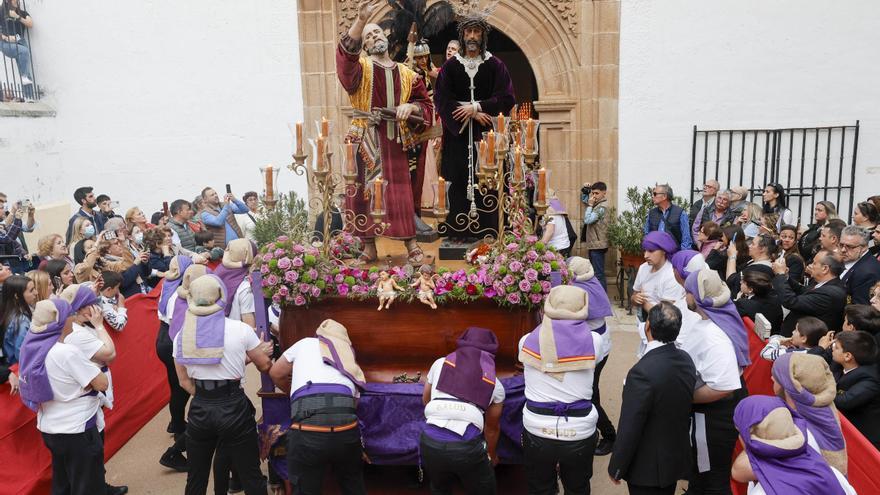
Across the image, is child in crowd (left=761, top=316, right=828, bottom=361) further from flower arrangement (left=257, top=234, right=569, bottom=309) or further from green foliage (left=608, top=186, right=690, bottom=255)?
green foliage (left=608, top=186, right=690, bottom=255)

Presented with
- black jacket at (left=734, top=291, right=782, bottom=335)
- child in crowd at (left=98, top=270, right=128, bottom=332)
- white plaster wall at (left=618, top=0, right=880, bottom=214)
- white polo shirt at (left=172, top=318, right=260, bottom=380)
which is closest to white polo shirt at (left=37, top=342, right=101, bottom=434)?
white polo shirt at (left=172, top=318, right=260, bottom=380)

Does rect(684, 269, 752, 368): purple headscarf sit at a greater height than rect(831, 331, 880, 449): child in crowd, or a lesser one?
greater

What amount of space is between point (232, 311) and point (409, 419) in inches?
66.7

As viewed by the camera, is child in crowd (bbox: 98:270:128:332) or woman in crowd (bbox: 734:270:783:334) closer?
woman in crowd (bbox: 734:270:783:334)

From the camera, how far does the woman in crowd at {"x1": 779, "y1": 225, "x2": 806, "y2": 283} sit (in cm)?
670

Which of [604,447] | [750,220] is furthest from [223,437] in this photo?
[750,220]

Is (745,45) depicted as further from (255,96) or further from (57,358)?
(57,358)

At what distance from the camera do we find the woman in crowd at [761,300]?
6.06 meters

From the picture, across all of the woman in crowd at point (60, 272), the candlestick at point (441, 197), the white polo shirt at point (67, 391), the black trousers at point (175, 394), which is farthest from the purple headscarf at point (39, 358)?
the candlestick at point (441, 197)

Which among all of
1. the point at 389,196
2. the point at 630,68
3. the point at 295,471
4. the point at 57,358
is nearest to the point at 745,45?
the point at 630,68

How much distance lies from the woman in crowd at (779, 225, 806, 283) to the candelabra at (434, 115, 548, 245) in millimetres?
2542

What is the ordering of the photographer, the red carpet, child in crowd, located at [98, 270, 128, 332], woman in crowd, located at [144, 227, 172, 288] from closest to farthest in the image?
the red carpet, child in crowd, located at [98, 270, 128, 332], woman in crowd, located at [144, 227, 172, 288], the photographer

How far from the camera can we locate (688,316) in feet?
16.2

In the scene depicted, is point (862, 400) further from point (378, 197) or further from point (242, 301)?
point (242, 301)
